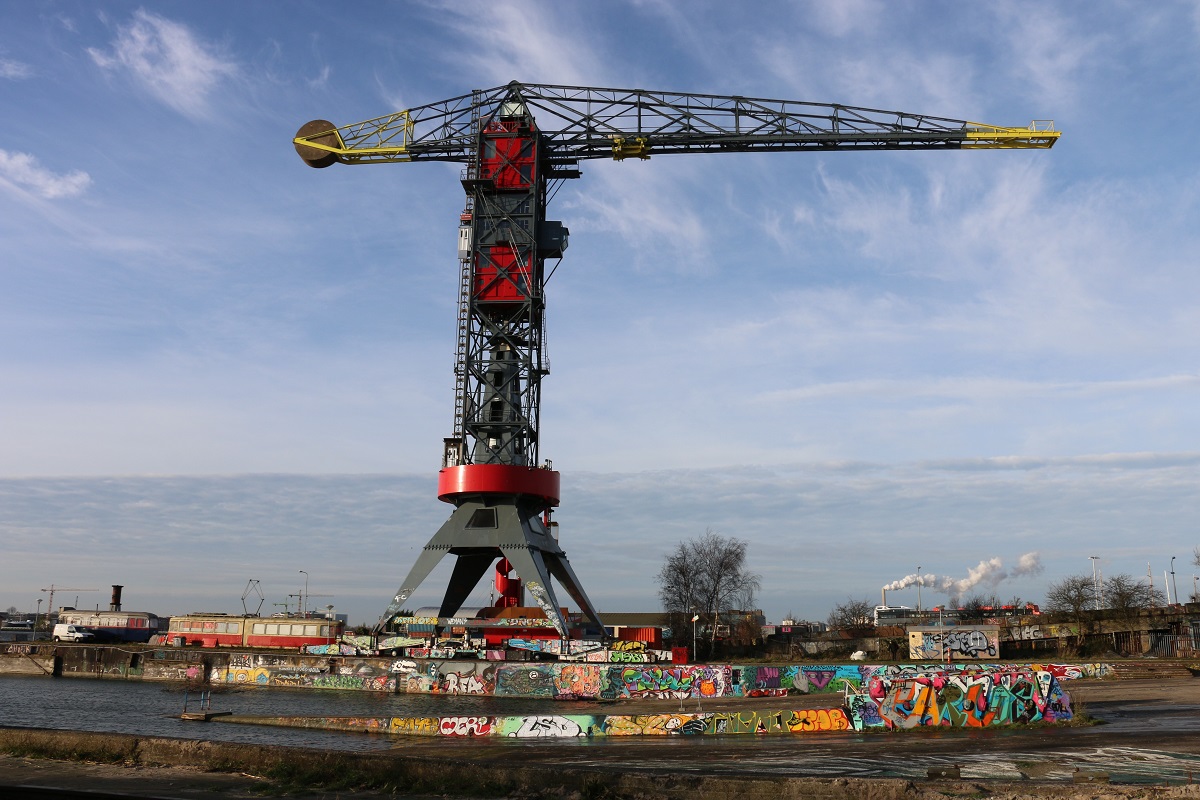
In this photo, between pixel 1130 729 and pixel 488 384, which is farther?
pixel 488 384

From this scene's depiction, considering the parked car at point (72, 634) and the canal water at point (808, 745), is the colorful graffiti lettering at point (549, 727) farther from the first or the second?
the parked car at point (72, 634)

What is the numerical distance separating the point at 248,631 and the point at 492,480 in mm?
36458

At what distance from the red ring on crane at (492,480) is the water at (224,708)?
1124cm

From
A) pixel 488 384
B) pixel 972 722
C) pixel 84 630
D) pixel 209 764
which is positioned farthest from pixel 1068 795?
pixel 84 630

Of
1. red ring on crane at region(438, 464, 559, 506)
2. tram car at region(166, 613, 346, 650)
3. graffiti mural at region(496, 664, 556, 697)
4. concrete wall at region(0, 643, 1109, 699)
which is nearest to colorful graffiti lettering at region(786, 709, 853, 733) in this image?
concrete wall at region(0, 643, 1109, 699)

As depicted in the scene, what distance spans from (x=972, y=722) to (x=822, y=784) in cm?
1410

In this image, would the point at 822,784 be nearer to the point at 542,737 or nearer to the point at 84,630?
the point at 542,737

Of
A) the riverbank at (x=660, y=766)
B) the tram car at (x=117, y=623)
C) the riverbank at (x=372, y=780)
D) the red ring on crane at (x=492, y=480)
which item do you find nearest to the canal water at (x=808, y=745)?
the riverbank at (x=660, y=766)

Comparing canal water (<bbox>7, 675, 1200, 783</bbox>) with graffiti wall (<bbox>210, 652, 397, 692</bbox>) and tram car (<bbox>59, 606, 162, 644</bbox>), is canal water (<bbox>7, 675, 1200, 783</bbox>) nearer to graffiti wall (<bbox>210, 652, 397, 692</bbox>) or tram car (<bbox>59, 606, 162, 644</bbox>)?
graffiti wall (<bbox>210, 652, 397, 692</bbox>)

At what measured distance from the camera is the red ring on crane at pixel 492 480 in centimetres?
4975

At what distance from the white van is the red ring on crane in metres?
46.1

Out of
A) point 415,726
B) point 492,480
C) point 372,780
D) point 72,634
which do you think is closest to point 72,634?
point 72,634

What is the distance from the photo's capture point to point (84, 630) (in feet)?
258

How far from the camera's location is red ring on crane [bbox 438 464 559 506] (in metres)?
49.8
